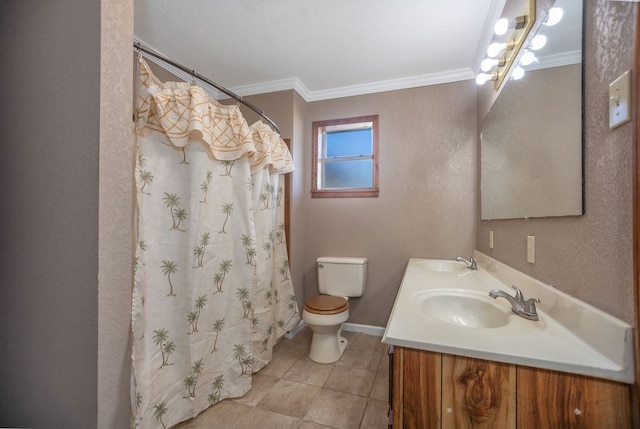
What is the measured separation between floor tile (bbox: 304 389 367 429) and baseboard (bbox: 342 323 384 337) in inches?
34.1

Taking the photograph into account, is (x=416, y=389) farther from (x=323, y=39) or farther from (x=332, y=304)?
(x=323, y=39)

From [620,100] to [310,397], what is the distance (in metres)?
1.91

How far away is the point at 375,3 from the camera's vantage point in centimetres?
152

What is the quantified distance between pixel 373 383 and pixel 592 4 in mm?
2089

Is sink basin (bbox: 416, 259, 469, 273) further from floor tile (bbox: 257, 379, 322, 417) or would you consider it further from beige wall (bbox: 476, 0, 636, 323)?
floor tile (bbox: 257, 379, 322, 417)

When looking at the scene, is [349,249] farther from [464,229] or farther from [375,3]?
[375,3]

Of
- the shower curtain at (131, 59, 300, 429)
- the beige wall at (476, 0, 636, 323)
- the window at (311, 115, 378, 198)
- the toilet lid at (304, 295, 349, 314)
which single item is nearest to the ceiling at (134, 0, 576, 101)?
the window at (311, 115, 378, 198)

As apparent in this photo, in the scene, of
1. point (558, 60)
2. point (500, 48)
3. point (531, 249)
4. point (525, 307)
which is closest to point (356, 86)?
point (500, 48)

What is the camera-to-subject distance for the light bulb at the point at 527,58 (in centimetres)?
113

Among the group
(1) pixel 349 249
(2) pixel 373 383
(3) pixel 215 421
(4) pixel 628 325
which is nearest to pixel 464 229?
(1) pixel 349 249

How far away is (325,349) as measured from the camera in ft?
6.53

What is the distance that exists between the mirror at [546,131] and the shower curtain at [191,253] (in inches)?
58.5

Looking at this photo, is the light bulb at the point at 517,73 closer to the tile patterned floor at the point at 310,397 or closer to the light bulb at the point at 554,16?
the light bulb at the point at 554,16

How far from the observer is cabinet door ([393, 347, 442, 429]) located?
72 cm
